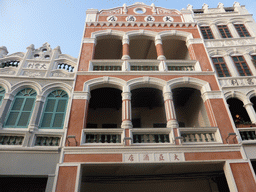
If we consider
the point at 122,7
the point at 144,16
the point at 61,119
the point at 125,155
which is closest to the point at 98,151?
the point at 125,155

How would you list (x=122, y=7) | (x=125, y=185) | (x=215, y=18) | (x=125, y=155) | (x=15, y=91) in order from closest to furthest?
(x=125, y=155) → (x=15, y=91) → (x=125, y=185) → (x=215, y=18) → (x=122, y=7)

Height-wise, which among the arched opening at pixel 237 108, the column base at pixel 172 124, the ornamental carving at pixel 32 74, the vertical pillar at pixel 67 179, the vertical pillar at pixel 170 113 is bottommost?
the vertical pillar at pixel 67 179

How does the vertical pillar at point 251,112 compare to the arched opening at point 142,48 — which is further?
the arched opening at point 142,48

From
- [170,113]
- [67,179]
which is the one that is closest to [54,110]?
[67,179]

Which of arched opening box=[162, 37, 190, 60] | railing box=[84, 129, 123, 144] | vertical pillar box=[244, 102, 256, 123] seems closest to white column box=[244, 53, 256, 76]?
vertical pillar box=[244, 102, 256, 123]

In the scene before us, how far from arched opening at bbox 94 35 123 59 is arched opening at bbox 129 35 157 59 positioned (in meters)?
0.90

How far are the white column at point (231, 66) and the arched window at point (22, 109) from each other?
10.7 metres

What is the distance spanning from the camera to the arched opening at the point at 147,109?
11727 millimetres

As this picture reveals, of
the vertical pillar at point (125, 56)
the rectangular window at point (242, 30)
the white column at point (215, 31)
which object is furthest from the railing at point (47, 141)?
the rectangular window at point (242, 30)

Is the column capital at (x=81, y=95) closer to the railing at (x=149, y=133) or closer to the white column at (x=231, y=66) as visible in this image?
the railing at (x=149, y=133)

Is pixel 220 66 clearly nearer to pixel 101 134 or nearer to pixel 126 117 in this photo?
pixel 126 117

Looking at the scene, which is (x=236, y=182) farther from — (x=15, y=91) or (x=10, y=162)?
(x=15, y=91)

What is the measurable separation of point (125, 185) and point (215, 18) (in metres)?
12.8

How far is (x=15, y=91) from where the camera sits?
9367 millimetres
